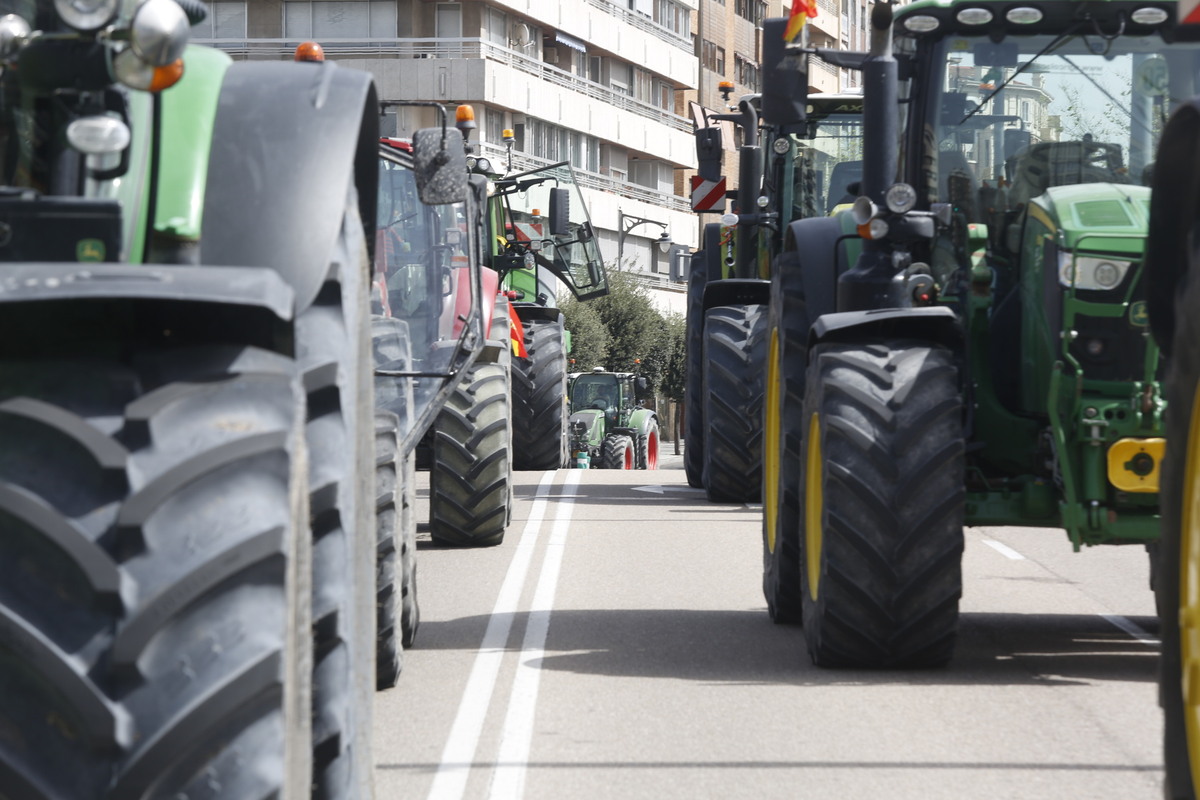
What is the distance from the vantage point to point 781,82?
7.72 m

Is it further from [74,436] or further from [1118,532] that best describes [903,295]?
[74,436]

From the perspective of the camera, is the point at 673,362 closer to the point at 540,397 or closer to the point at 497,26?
the point at 497,26

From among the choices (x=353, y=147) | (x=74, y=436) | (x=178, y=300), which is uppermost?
(x=353, y=147)

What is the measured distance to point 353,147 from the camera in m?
3.96

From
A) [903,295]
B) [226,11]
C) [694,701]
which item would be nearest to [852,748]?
[694,701]

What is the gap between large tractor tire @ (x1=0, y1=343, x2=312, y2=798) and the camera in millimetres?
2752

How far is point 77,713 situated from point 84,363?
58 centimetres

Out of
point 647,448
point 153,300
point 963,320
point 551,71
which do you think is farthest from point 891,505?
point 551,71

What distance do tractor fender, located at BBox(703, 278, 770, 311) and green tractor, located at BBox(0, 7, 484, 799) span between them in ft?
34.7

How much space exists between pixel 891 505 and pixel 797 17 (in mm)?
2043

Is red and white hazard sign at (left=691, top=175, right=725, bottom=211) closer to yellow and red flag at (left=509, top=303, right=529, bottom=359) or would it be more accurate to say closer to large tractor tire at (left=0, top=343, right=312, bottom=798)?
yellow and red flag at (left=509, top=303, right=529, bottom=359)

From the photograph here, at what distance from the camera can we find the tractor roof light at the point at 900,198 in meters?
8.14

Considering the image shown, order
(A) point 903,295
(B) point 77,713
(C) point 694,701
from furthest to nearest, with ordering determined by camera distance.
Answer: (A) point 903,295
(C) point 694,701
(B) point 77,713

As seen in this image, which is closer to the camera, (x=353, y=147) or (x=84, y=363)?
(x=84, y=363)
